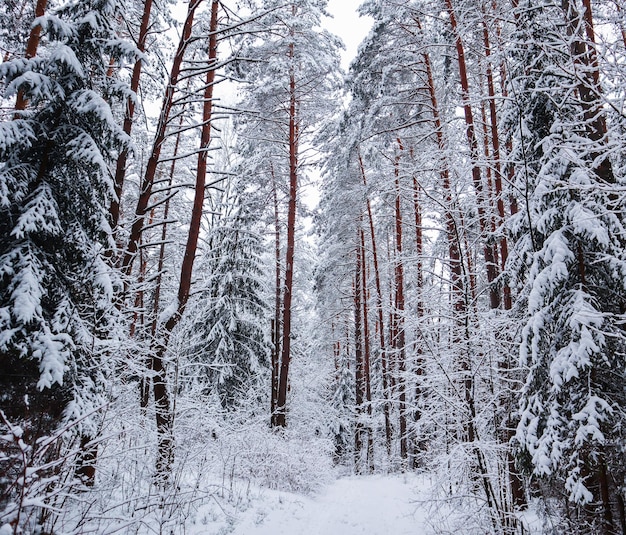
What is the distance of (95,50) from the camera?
16.5ft

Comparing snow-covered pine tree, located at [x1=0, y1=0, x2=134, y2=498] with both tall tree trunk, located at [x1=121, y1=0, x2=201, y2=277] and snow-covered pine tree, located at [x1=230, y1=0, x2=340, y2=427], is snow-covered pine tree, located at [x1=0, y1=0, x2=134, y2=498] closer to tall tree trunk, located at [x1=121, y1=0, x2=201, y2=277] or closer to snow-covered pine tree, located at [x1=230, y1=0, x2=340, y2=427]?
tall tree trunk, located at [x1=121, y1=0, x2=201, y2=277]

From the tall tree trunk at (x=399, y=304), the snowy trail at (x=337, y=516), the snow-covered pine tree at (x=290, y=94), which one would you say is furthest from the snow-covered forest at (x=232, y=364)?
the snow-covered pine tree at (x=290, y=94)

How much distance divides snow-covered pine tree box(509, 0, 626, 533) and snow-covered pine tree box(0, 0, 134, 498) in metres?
5.01

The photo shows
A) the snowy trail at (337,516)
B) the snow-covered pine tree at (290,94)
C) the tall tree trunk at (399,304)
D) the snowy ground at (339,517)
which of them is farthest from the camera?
the snow-covered pine tree at (290,94)

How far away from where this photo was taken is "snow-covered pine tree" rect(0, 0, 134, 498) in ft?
12.6

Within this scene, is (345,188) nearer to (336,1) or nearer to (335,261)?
(335,261)

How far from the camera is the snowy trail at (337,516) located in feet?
21.0

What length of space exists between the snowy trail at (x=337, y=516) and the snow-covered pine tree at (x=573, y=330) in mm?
2258

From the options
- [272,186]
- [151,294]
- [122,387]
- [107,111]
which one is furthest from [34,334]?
[272,186]

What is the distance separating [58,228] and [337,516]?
759 cm

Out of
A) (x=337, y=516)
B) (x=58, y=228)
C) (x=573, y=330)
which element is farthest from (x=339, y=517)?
(x=58, y=228)

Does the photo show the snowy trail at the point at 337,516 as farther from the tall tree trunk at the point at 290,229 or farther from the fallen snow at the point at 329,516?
the tall tree trunk at the point at 290,229

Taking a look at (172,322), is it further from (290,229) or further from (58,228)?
(290,229)

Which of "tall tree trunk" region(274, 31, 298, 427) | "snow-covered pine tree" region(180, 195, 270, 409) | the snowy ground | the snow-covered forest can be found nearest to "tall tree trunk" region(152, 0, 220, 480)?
the snow-covered forest
